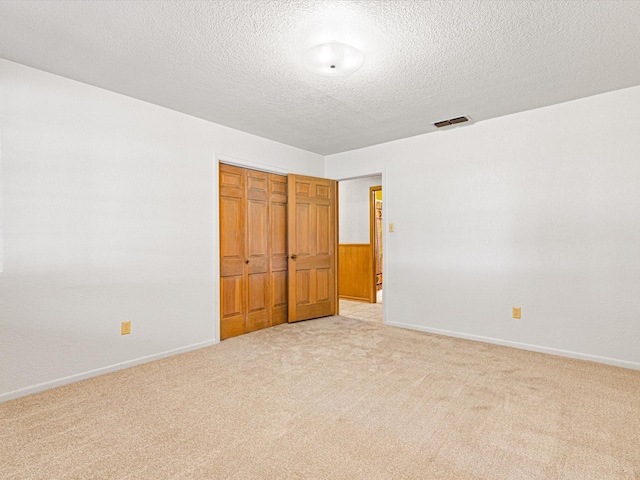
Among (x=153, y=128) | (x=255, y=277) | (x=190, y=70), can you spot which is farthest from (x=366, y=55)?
(x=255, y=277)

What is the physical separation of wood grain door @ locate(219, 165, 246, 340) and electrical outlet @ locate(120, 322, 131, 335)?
1009mm

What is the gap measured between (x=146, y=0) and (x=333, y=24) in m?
1.03

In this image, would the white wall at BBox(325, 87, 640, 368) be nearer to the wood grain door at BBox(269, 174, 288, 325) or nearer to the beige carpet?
the beige carpet

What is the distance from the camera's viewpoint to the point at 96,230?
2842mm

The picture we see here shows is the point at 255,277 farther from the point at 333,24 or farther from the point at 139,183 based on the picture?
the point at 333,24

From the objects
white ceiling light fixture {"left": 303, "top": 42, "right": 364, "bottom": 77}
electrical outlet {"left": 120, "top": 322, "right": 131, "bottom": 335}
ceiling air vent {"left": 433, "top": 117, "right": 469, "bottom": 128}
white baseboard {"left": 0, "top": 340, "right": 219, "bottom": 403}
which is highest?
ceiling air vent {"left": 433, "top": 117, "right": 469, "bottom": 128}

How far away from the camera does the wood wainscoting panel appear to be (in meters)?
6.18

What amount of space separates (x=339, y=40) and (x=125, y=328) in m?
2.87

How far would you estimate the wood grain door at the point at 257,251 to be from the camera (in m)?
4.18

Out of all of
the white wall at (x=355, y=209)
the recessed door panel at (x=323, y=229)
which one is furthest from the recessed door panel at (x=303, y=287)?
the white wall at (x=355, y=209)

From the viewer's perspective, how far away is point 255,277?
427 centimetres

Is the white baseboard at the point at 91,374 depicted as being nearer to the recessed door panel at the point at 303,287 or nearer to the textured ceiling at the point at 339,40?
the recessed door panel at the point at 303,287

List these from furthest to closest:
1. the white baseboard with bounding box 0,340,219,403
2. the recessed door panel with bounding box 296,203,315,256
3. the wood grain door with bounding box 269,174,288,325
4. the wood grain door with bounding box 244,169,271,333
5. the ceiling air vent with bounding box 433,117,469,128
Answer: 1. the recessed door panel with bounding box 296,203,315,256
2. the wood grain door with bounding box 269,174,288,325
3. the wood grain door with bounding box 244,169,271,333
4. the ceiling air vent with bounding box 433,117,469,128
5. the white baseboard with bounding box 0,340,219,403

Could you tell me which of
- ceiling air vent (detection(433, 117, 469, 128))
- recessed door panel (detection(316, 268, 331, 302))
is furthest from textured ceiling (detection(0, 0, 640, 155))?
recessed door panel (detection(316, 268, 331, 302))
